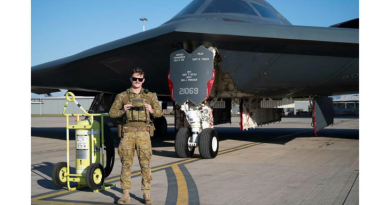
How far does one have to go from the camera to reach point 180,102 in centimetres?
917

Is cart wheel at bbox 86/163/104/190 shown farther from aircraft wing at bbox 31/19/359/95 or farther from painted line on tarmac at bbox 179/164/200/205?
Answer: aircraft wing at bbox 31/19/359/95

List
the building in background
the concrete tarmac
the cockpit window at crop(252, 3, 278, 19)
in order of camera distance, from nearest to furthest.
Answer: the concrete tarmac, the cockpit window at crop(252, 3, 278, 19), the building in background

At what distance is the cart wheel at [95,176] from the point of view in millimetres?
5773

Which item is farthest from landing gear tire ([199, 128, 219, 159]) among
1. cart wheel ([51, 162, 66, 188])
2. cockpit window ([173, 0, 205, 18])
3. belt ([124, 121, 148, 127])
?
cockpit window ([173, 0, 205, 18])

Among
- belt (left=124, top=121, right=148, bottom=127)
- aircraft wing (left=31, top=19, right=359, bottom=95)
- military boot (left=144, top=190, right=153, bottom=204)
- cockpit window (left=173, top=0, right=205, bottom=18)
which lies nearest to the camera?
military boot (left=144, top=190, right=153, bottom=204)

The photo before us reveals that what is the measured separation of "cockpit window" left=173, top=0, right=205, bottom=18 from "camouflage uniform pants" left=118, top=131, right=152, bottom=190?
724cm

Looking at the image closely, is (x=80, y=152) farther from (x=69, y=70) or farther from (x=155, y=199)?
(x=69, y=70)

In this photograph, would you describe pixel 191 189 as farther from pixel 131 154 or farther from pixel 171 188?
pixel 131 154

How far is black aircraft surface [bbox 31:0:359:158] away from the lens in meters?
9.02

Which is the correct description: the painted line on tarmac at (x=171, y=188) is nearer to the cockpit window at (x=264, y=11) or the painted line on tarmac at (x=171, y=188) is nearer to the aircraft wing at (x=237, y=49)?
the aircraft wing at (x=237, y=49)

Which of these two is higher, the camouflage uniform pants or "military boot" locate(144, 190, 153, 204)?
the camouflage uniform pants

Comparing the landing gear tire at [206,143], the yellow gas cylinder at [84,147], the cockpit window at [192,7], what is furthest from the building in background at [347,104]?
the yellow gas cylinder at [84,147]
